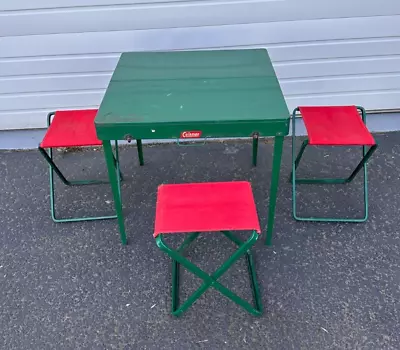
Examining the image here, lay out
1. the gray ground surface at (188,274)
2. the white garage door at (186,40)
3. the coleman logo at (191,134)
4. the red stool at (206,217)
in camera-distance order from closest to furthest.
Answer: the red stool at (206,217), the coleman logo at (191,134), the gray ground surface at (188,274), the white garage door at (186,40)

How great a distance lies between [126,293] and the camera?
2400mm

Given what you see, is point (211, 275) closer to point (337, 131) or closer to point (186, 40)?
point (337, 131)

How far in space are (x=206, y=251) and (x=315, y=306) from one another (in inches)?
28.9

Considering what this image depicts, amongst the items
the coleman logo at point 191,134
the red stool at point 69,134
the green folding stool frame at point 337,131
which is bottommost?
the green folding stool frame at point 337,131

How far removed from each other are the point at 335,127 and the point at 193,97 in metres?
1.02

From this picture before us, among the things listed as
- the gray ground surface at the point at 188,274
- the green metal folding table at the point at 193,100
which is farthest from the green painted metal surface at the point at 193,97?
the gray ground surface at the point at 188,274

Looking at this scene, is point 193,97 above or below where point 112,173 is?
above

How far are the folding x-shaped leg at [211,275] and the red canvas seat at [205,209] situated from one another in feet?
0.29

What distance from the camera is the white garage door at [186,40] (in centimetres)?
299

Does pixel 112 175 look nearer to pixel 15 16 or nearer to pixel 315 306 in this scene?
pixel 315 306

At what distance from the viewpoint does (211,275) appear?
2197 millimetres

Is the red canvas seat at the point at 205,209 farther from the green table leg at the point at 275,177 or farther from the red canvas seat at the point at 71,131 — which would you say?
the red canvas seat at the point at 71,131

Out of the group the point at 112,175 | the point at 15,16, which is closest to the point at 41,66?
the point at 15,16

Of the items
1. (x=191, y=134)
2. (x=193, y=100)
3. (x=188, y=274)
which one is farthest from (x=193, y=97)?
(x=188, y=274)
